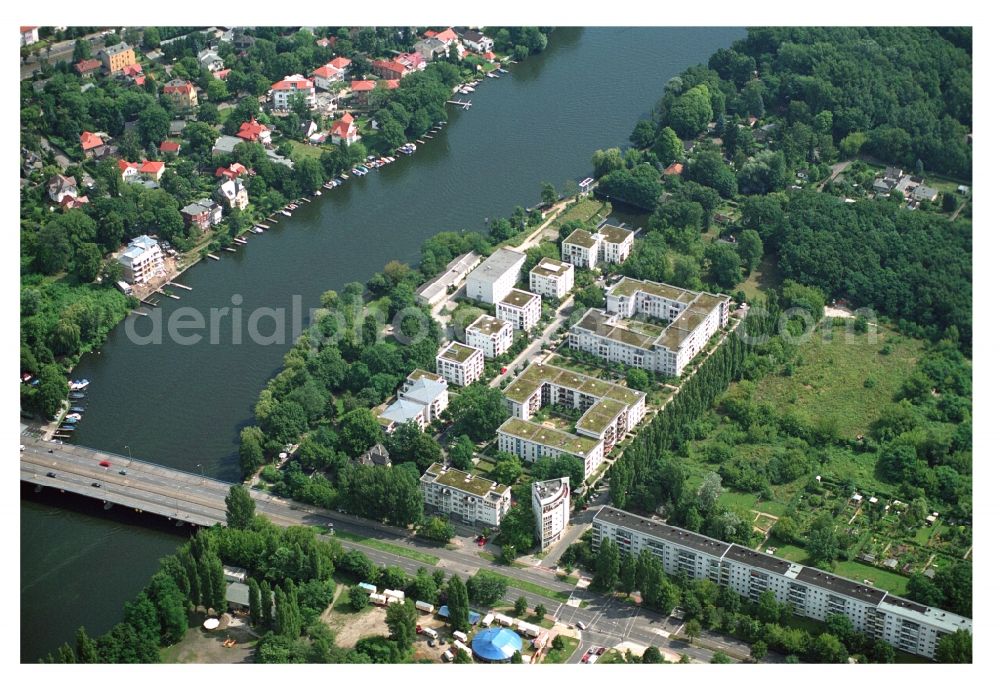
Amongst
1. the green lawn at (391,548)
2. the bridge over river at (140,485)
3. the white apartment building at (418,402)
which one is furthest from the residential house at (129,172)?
the green lawn at (391,548)

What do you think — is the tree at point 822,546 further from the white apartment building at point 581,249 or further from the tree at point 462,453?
the white apartment building at point 581,249

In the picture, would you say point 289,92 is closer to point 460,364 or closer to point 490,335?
point 490,335

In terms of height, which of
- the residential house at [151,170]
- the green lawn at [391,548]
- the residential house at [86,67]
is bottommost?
the green lawn at [391,548]

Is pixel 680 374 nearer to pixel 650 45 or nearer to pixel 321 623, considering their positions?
pixel 321 623

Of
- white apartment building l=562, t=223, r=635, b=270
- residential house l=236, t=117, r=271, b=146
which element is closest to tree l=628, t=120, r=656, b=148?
white apartment building l=562, t=223, r=635, b=270

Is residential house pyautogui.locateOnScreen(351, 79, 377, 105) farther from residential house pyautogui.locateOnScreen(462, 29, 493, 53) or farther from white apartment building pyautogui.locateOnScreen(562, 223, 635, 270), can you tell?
white apartment building pyautogui.locateOnScreen(562, 223, 635, 270)
